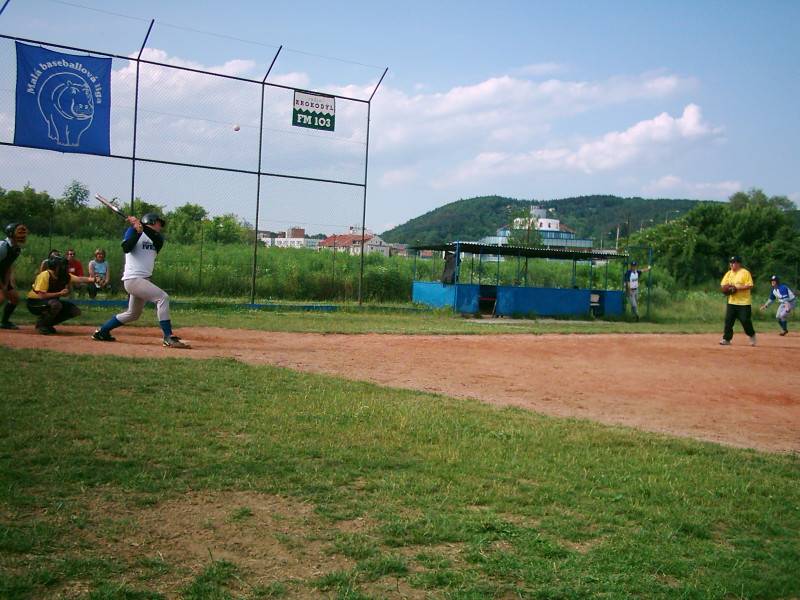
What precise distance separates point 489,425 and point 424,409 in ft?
2.75

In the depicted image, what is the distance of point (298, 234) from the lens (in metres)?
25.0

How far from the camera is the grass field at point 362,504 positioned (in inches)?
151

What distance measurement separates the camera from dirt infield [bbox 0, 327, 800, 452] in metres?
8.73

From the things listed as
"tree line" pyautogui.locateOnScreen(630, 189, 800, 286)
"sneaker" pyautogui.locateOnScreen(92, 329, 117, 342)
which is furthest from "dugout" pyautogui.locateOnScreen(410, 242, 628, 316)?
"tree line" pyautogui.locateOnScreen(630, 189, 800, 286)

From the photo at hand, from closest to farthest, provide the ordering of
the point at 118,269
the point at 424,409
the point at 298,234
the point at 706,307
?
the point at 424,409 < the point at 118,269 < the point at 298,234 < the point at 706,307

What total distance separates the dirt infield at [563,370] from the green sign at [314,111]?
29.2 feet

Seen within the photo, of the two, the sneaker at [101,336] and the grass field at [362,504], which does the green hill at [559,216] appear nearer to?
the sneaker at [101,336]

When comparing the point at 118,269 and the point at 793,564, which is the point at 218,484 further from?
the point at 118,269

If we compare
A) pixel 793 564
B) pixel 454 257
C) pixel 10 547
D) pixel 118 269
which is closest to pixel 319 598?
pixel 10 547

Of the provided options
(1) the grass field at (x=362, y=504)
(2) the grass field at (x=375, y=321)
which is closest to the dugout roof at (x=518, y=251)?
(2) the grass field at (x=375, y=321)

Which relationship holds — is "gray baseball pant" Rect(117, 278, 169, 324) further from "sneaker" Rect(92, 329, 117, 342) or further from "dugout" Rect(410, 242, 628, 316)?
"dugout" Rect(410, 242, 628, 316)

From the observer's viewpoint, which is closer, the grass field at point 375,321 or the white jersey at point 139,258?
the white jersey at point 139,258

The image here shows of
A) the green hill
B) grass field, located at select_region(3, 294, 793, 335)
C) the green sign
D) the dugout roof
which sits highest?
the green hill

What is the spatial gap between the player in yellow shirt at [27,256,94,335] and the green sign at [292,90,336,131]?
10533mm
